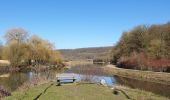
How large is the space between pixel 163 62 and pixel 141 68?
9.05 m

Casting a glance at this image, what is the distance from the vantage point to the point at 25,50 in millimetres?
91438

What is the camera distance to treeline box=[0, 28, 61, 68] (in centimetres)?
8750

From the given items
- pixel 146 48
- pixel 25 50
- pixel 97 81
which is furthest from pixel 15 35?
pixel 97 81

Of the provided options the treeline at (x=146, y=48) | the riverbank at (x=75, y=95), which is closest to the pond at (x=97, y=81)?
the riverbank at (x=75, y=95)

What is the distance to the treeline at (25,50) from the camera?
8750 centimetres

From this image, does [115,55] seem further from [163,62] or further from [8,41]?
[163,62]

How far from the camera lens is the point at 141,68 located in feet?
245

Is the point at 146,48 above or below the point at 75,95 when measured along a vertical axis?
above

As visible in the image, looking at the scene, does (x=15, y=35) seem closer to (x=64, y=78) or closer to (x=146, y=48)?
(x=146, y=48)

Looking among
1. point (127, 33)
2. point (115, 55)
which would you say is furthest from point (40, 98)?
point (115, 55)

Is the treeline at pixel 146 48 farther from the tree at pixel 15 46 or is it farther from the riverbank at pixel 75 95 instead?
the riverbank at pixel 75 95

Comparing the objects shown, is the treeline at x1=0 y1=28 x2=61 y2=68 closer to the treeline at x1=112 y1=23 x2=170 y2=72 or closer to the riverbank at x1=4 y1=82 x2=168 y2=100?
the treeline at x1=112 y1=23 x2=170 y2=72

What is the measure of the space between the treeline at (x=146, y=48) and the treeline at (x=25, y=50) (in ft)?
74.7

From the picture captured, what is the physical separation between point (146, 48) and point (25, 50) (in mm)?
33133
